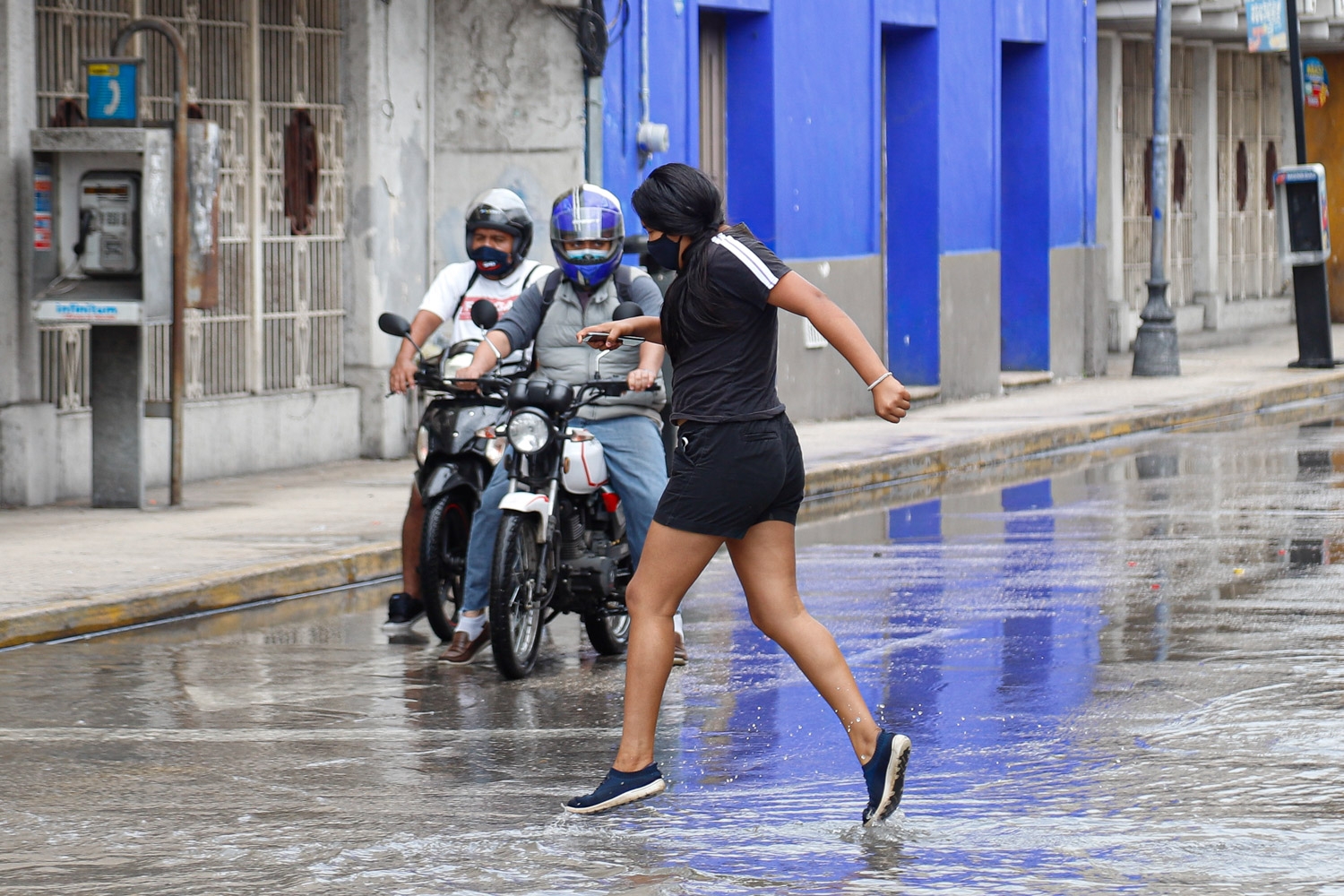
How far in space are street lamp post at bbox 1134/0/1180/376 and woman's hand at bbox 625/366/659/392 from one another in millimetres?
15913

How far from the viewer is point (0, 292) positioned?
13.1 meters

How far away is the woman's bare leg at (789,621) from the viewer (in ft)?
20.6

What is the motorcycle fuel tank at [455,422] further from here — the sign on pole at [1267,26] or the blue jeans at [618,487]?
the sign on pole at [1267,26]

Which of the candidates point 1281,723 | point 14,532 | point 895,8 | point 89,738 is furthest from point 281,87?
point 1281,723

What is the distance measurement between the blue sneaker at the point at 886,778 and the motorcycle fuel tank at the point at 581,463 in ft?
9.23

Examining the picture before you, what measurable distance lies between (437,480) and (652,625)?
3.08 m

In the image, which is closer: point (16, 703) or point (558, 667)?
point (16, 703)

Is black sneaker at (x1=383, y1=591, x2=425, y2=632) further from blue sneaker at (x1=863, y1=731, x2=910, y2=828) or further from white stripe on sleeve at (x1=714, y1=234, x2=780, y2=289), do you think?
blue sneaker at (x1=863, y1=731, x2=910, y2=828)

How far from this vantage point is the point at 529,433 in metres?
8.61

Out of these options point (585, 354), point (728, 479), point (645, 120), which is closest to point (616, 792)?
point (728, 479)

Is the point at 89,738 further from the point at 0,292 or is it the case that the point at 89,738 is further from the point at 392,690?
the point at 0,292

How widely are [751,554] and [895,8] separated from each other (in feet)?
49.5

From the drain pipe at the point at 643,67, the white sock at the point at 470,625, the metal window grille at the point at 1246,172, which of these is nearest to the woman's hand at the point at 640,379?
the white sock at the point at 470,625

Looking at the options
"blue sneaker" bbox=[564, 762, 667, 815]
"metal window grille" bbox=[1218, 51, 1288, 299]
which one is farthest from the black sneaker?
"metal window grille" bbox=[1218, 51, 1288, 299]
